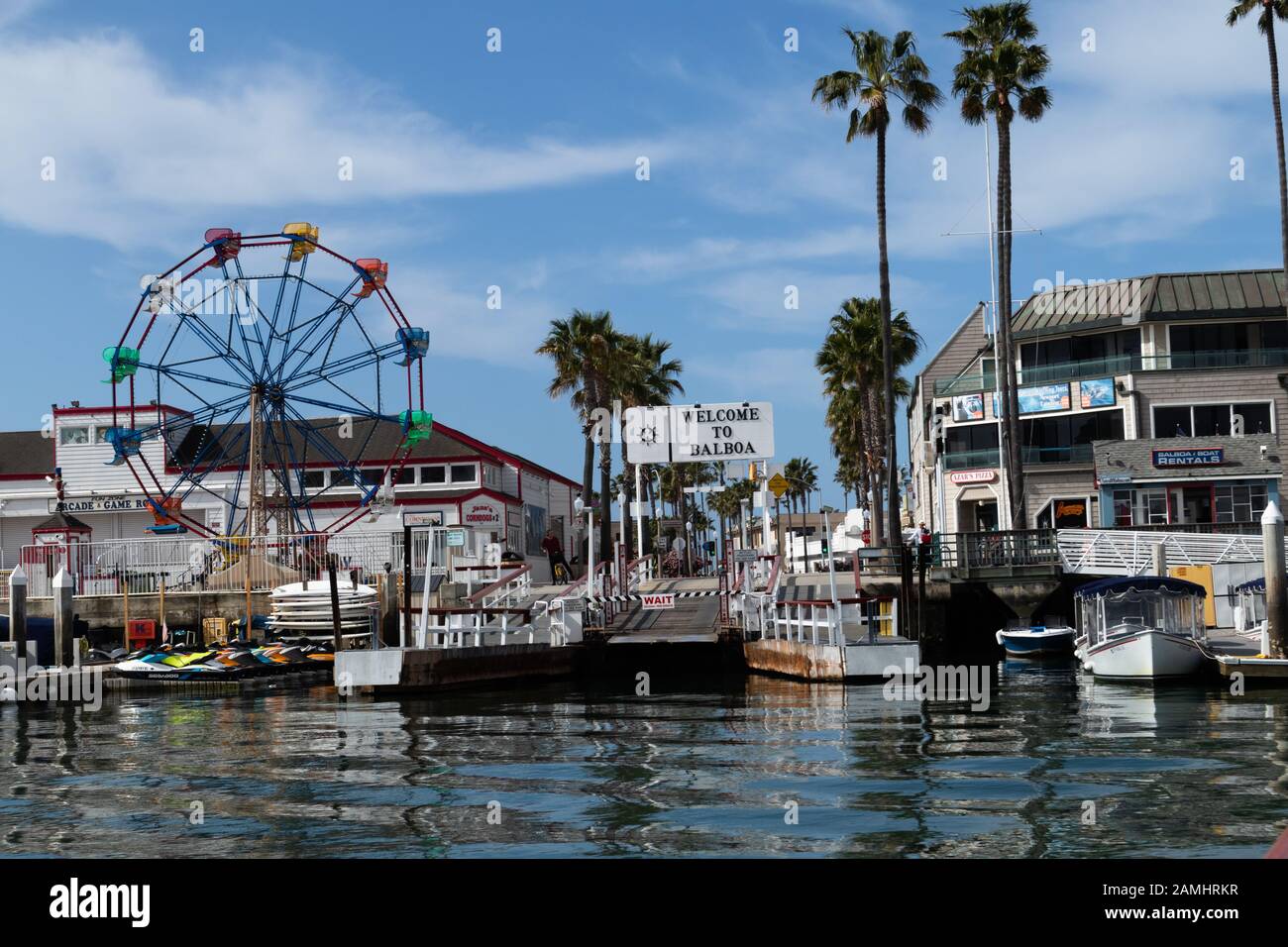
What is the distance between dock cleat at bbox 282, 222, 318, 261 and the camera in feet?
176

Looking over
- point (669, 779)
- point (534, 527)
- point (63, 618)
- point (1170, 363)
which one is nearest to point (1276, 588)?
point (669, 779)

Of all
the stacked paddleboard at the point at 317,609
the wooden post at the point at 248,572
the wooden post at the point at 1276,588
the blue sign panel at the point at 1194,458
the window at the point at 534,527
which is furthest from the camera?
the window at the point at 534,527

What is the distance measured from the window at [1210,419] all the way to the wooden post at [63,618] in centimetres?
4417

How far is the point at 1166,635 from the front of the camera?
27.8 m

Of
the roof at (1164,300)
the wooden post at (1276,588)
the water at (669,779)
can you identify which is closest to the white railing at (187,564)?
the water at (669,779)

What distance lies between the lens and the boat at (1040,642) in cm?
3803

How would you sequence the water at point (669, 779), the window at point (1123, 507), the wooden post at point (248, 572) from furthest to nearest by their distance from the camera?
1. the window at point (1123, 507)
2. the wooden post at point (248, 572)
3. the water at point (669, 779)

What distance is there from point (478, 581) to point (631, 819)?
3391 centimetres

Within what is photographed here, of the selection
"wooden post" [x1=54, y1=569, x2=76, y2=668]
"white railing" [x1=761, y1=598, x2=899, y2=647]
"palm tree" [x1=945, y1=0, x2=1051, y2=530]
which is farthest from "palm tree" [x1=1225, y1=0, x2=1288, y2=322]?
"wooden post" [x1=54, y1=569, x2=76, y2=668]

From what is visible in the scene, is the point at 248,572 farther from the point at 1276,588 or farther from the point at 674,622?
the point at 1276,588

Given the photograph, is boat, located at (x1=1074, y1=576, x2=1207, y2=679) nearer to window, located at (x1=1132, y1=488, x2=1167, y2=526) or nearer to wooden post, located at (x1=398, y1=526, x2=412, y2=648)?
wooden post, located at (x1=398, y1=526, x2=412, y2=648)

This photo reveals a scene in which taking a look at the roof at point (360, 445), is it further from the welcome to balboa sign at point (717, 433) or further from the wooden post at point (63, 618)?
the welcome to balboa sign at point (717, 433)
